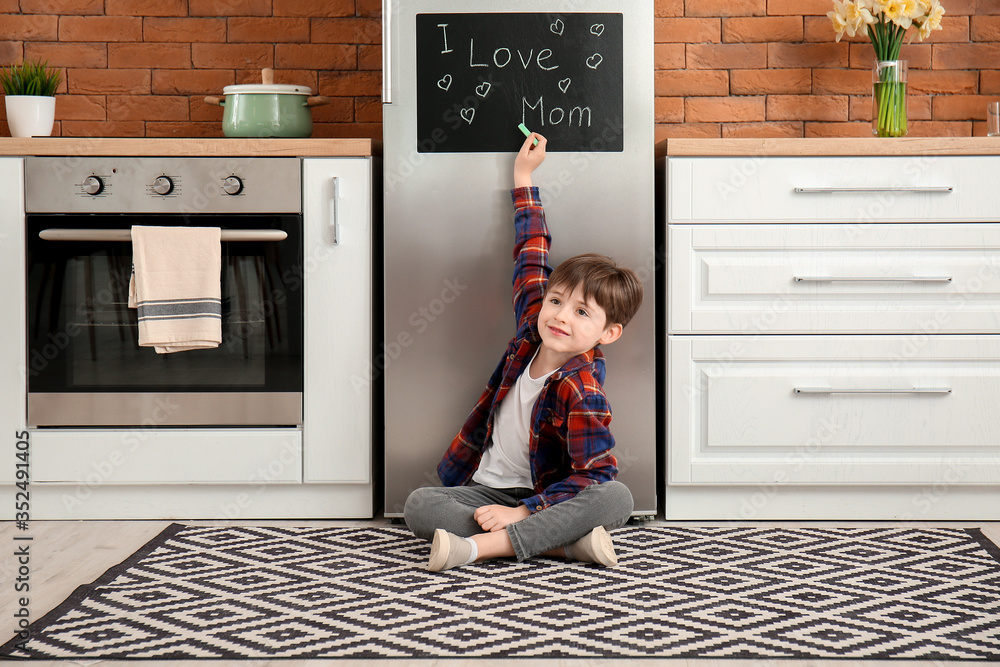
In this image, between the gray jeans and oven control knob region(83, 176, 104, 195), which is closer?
the gray jeans

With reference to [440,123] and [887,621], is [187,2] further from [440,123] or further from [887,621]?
[887,621]

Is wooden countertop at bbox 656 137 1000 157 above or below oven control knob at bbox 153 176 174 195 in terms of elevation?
above

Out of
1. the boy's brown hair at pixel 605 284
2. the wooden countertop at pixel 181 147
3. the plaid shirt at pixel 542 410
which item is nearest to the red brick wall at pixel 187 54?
the wooden countertop at pixel 181 147

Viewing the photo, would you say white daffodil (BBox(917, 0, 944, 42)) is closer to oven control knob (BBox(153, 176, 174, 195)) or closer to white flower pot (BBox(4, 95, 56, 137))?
oven control knob (BBox(153, 176, 174, 195))

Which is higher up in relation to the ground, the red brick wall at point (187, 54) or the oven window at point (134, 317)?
the red brick wall at point (187, 54)

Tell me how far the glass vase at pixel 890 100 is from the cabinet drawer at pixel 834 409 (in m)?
0.55

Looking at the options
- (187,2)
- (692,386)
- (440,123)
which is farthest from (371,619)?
(187,2)

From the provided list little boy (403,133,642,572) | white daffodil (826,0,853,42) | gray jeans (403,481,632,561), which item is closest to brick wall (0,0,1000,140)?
white daffodil (826,0,853,42)

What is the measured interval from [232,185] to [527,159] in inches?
26.7

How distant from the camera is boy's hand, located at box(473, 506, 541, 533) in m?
1.80

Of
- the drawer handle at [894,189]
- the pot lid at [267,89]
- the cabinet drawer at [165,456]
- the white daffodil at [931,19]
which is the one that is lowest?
the cabinet drawer at [165,456]

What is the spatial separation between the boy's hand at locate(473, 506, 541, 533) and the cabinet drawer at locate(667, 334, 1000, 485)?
434 mm

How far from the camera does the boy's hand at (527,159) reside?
1.97 m

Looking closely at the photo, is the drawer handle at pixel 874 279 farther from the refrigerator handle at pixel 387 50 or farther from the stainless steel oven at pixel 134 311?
the stainless steel oven at pixel 134 311
